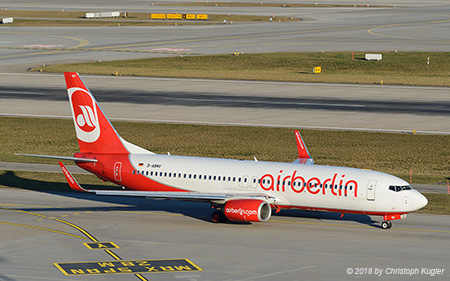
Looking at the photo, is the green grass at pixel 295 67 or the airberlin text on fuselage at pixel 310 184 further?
the green grass at pixel 295 67

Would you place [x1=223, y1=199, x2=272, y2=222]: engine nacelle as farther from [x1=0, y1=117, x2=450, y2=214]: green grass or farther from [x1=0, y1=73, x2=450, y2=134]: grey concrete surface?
[x1=0, y1=73, x2=450, y2=134]: grey concrete surface

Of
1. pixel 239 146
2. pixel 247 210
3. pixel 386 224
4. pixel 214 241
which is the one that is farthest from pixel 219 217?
pixel 239 146

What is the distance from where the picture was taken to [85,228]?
4828 cm

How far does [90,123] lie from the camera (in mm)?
53812

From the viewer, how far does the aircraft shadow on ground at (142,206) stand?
5166cm

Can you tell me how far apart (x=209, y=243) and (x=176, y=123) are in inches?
1677

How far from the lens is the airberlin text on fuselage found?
4684 centimetres

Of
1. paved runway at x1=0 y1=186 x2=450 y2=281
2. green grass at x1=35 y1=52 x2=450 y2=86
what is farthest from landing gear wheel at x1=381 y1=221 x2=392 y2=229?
green grass at x1=35 y1=52 x2=450 y2=86

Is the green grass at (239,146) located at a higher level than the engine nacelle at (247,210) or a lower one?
higher

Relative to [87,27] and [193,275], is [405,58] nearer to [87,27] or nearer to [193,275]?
[87,27]

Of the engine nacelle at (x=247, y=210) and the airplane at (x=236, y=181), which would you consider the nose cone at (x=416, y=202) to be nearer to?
the airplane at (x=236, y=181)

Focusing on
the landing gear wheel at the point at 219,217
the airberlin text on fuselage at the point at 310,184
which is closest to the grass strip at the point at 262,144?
the airberlin text on fuselage at the point at 310,184

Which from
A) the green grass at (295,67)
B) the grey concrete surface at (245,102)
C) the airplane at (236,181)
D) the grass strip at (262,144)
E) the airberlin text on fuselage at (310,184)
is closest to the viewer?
the airplane at (236,181)

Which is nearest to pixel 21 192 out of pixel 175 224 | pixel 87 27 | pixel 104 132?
pixel 104 132
